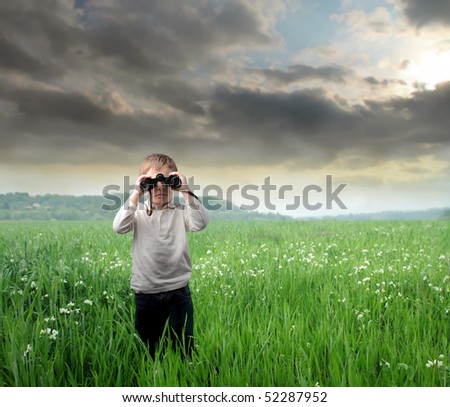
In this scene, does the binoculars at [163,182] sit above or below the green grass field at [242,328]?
above

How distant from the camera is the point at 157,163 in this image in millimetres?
3824

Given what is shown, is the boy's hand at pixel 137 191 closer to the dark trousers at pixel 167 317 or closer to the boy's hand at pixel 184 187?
the boy's hand at pixel 184 187

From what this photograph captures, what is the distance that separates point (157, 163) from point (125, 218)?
589 mm

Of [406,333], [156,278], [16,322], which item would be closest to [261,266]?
[406,333]

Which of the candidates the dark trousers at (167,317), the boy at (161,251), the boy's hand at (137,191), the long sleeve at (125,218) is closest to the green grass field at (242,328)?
the dark trousers at (167,317)

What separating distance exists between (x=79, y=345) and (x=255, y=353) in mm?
1514

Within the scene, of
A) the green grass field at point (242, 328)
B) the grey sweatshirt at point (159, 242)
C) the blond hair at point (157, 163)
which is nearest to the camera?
the green grass field at point (242, 328)

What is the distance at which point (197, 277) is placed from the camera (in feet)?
20.8

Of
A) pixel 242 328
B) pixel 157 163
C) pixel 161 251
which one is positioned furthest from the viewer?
pixel 242 328

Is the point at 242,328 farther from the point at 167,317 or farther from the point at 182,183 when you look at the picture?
the point at 182,183

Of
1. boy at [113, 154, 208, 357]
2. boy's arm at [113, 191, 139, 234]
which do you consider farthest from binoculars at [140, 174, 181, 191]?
boy's arm at [113, 191, 139, 234]

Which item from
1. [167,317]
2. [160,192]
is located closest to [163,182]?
[160,192]

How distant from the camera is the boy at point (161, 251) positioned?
3.63 m
